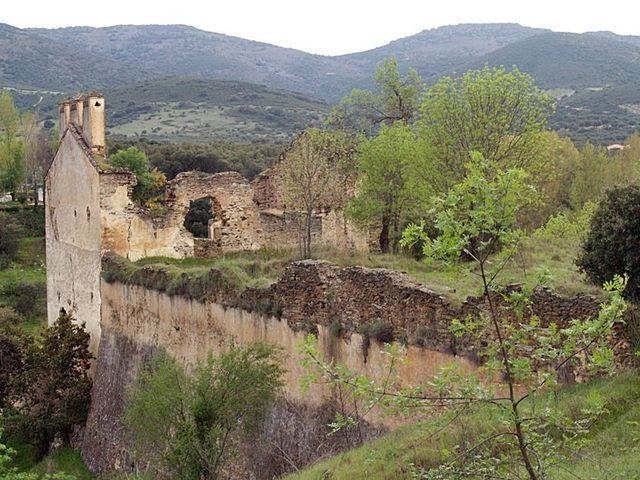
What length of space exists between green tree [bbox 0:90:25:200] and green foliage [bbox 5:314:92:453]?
43.2 meters

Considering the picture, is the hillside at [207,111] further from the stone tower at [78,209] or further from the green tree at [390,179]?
the green tree at [390,179]

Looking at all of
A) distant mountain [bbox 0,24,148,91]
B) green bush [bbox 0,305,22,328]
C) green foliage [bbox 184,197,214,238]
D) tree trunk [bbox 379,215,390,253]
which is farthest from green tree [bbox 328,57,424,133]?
distant mountain [bbox 0,24,148,91]

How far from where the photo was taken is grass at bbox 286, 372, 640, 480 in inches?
328

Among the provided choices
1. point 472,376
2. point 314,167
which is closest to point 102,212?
point 314,167

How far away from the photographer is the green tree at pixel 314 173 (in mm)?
24250

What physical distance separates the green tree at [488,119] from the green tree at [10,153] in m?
49.2

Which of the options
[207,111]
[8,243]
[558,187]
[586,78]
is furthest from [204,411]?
[586,78]

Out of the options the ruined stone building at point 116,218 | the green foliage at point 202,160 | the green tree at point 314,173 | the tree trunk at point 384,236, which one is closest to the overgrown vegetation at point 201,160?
the green foliage at point 202,160

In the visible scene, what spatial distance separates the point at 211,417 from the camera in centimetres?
1326

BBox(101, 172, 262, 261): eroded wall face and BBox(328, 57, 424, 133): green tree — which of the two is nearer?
BBox(101, 172, 262, 261): eroded wall face

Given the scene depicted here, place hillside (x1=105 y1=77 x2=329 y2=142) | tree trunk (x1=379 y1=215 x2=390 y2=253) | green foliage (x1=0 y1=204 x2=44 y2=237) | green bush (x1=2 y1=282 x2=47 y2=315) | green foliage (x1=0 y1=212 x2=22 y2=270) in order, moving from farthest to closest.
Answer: hillside (x1=105 y1=77 x2=329 y2=142) < green foliage (x1=0 y1=204 x2=44 y2=237) < green foliage (x1=0 y1=212 x2=22 y2=270) < green bush (x1=2 y1=282 x2=47 y2=315) < tree trunk (x1=379 y1=215 x2=390 y2=253)

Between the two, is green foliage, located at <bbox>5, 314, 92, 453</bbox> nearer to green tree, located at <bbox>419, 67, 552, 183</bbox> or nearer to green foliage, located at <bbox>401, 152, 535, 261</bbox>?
green tree, located at <bbox>419, 67, 552, 183</bbox>

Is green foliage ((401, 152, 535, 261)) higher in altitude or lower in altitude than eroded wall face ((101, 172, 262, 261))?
higher

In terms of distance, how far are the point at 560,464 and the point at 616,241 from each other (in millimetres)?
4632
